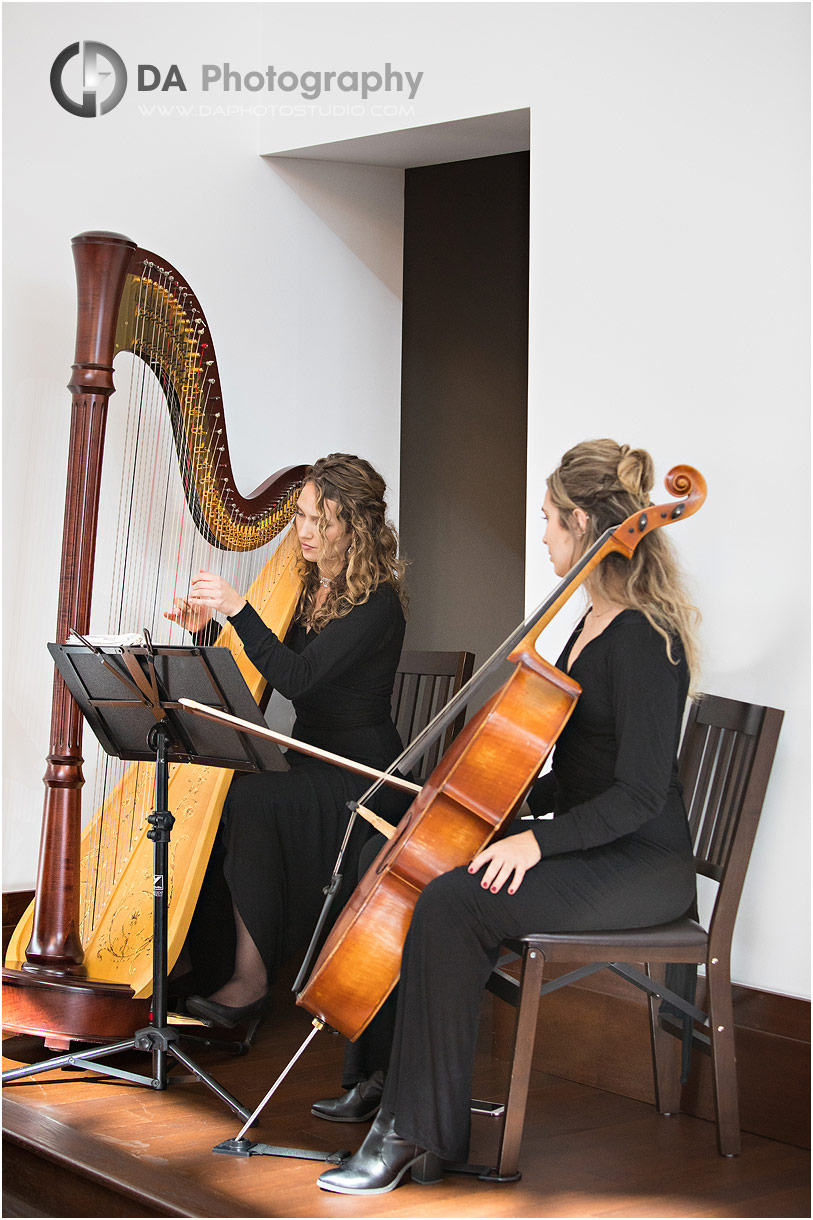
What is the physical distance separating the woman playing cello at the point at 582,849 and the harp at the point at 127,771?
851 millimetres

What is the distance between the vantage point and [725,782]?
97.7 inches

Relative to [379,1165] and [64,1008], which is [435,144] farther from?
[379,1165]

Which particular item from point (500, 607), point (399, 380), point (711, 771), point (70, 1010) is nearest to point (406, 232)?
point (399, 380)

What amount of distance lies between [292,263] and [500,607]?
127 cm

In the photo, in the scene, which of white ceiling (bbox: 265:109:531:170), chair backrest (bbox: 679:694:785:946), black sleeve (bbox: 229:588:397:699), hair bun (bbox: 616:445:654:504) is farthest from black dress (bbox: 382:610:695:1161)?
white ceiling (bbox: 265:109:531:170)

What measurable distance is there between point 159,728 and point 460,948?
2.60ft

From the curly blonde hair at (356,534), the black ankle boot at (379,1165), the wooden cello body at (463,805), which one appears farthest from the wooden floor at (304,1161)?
the curly blonde hair at (356,534)

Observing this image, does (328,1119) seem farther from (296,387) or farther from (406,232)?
(406,232)

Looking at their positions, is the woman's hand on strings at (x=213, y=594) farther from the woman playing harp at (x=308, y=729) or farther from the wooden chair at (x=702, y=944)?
the wooden chair at (x=702, y=944)

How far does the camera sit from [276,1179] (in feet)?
7.18

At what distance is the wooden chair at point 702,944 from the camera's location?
219 cm

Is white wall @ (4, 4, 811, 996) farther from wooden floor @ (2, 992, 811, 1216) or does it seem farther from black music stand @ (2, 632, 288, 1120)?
black music stand @ (2, 632, 288, 1120)

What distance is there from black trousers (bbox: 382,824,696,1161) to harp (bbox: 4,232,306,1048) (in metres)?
0.87

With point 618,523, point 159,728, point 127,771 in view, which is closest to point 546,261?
point 618,523
